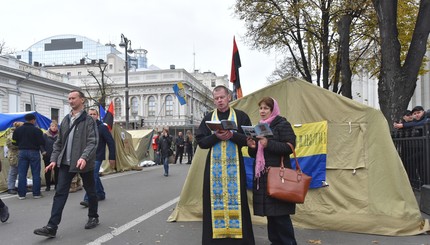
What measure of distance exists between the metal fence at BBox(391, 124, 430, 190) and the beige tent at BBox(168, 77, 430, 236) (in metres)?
1.64

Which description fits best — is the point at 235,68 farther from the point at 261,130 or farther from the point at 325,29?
the point at 325,29

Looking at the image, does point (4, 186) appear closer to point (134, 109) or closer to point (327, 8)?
point (327, 8)

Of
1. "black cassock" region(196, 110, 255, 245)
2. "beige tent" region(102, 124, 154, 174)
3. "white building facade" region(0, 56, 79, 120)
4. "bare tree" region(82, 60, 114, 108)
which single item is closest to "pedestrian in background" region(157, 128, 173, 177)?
"beige tent" region(102, 124, 154, 174)

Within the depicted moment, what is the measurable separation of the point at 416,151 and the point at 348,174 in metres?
2.31

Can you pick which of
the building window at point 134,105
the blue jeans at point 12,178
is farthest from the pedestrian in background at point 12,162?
the building window at point 134,105

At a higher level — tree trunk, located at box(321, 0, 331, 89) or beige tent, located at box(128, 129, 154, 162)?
tree trunk, located at box(321, 0, 331, 89)

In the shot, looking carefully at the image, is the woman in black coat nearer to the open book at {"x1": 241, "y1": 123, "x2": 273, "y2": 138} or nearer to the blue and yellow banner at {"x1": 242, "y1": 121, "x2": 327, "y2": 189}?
the open book at {"x1": 241, "y1": 123, "x2": 273, "y2": 138}

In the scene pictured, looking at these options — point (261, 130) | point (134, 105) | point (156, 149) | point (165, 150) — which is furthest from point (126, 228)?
point (134, 105)

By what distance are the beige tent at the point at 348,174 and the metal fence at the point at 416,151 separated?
1.64 metres

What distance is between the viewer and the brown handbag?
396cm

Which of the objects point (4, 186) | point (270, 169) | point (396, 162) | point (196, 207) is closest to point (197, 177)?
point (196, 207)

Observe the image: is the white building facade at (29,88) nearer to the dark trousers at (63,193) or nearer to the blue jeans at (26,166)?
the blue jeans at (26,166)

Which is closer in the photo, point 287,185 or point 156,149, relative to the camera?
point 287,185

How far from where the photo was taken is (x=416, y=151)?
23.6 feet
